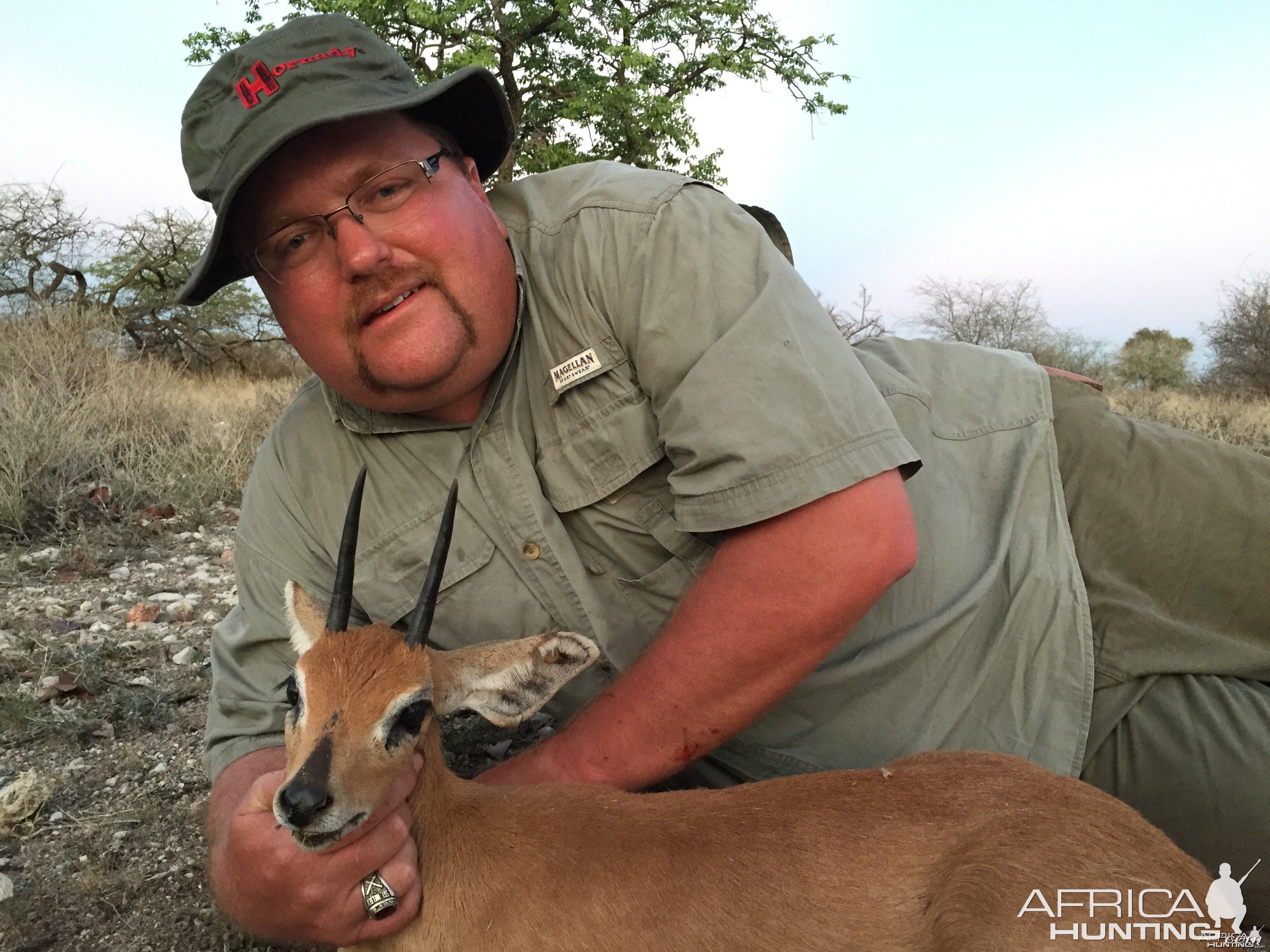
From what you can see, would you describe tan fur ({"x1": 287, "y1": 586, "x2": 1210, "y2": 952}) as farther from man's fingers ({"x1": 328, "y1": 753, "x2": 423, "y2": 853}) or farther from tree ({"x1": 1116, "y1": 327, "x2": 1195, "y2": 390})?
tree ({"x1": 1116, "y1": 327, "x2": 1195, "y2": 390})

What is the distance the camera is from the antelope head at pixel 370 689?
2.12 metres

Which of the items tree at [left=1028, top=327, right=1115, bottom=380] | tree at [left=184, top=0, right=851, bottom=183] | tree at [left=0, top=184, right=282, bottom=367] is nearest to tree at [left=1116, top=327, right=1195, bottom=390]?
tree at [left=1028, top=327, right=1115, bottom=380]


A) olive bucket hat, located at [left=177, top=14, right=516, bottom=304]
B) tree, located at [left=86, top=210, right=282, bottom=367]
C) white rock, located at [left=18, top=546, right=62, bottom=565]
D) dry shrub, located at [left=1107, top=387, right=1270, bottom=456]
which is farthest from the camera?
tree, located at [left=86, top=210, right=282, bottom=367]

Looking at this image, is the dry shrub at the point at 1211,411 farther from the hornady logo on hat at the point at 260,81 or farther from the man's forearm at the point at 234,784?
the man's forearm at the point at 234,784

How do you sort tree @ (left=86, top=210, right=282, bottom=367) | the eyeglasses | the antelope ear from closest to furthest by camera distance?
the eyeglasses → the antelope ear → tree @ (left=86, top=210, right=282, bottom=367)

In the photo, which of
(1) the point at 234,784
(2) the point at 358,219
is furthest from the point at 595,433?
(1) the point at 234,784

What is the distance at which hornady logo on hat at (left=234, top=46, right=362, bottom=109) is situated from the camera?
266 cm

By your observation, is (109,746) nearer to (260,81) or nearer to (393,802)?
(393,802)

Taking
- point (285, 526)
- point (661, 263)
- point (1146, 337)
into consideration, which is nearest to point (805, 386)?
point (661, 263)

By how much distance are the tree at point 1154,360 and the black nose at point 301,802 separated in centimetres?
3129

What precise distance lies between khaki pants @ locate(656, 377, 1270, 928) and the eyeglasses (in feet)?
7.54

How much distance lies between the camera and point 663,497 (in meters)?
2.90

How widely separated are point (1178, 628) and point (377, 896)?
277 centimetres

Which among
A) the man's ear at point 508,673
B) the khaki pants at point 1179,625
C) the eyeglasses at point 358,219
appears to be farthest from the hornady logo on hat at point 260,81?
the khaki pants at point 1179,625
